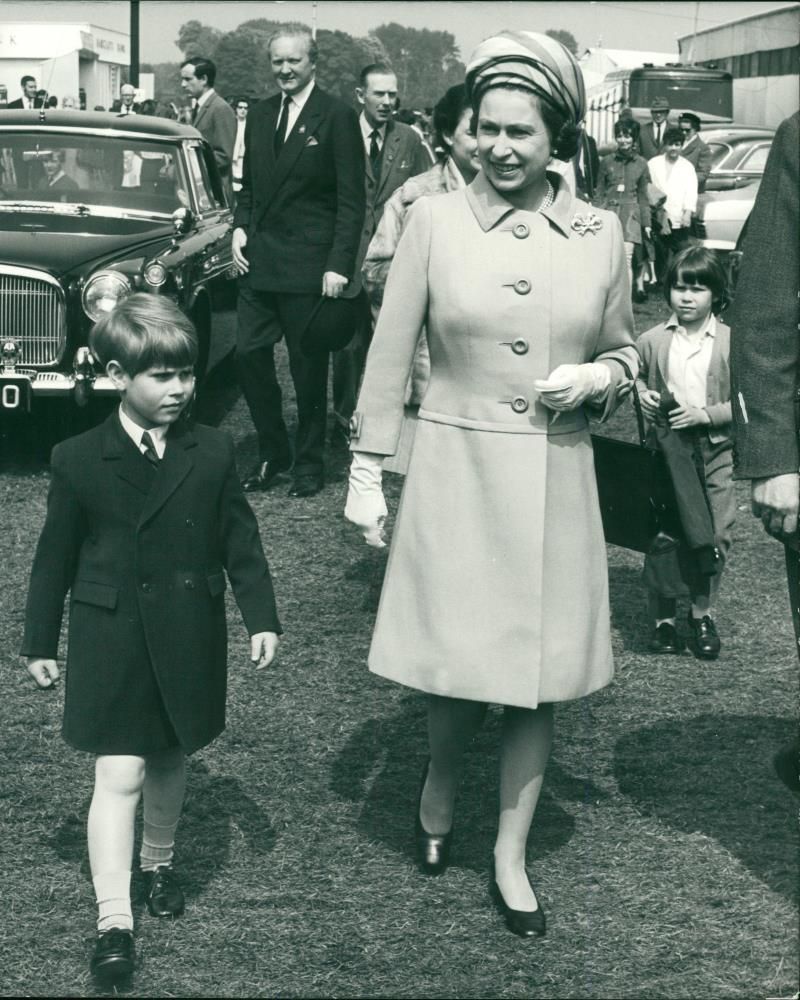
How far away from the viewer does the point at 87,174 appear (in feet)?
30.9

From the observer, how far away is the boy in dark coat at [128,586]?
3393 millimetres

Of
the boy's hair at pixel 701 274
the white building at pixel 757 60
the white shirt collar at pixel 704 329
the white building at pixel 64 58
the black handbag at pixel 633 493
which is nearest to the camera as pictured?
the black handbag at pixel 633 493

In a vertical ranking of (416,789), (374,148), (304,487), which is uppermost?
(374,148)

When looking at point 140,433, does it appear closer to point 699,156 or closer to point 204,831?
point 204,831

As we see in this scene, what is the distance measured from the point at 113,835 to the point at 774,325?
1.75m

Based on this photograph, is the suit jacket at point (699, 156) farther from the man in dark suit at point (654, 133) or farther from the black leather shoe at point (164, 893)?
the black leather shoe at point (164, 893)

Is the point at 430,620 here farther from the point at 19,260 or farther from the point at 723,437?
the point at 19,260

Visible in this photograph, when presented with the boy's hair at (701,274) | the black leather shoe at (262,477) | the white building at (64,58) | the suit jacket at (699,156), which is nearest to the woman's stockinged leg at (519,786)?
the boy's hair at (701,274)

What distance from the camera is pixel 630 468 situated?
149 inches

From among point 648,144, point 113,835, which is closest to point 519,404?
point 113,835

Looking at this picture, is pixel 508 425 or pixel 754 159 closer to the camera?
pixel 508 425

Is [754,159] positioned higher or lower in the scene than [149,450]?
higher

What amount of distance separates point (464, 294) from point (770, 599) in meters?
3.41

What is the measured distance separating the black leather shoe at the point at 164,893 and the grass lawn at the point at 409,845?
34 millimetres
